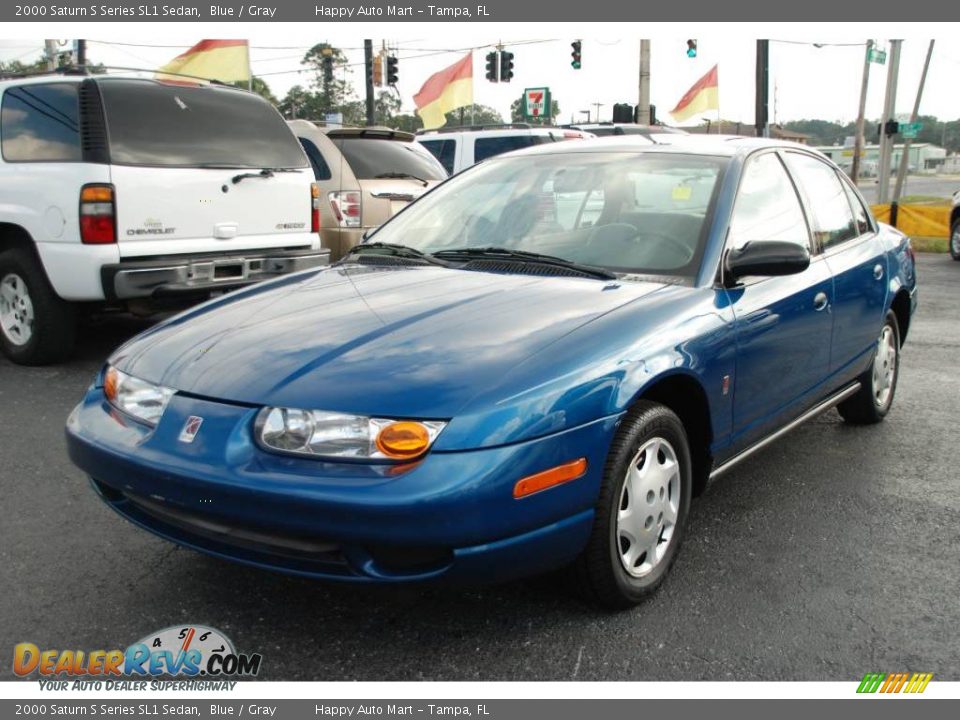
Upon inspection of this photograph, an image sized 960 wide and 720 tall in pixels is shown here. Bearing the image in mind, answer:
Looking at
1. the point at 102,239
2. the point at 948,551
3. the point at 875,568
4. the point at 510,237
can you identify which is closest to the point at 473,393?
the point at 510,237

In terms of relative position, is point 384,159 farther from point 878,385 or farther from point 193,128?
point 878,385

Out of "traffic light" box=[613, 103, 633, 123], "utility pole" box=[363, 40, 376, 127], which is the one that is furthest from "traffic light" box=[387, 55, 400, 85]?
"traffic light" box=[613, 103, 633, 123]

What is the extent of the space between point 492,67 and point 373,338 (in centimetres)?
2552

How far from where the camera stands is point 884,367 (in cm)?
508

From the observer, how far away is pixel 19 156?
612 centimetres

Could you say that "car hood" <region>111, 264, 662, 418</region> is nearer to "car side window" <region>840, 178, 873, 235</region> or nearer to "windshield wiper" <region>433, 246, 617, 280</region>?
"windshield wiper" <region>433, 246, 617, 280</region>

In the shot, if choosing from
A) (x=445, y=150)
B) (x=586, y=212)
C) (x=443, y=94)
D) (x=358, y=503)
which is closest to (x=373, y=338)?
(x=358, y=503)

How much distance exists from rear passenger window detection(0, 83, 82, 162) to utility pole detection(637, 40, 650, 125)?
16.2 meters

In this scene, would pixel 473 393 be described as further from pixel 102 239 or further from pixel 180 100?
pixel 180 100

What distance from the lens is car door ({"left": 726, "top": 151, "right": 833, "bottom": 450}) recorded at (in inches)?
134

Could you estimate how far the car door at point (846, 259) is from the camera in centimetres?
418

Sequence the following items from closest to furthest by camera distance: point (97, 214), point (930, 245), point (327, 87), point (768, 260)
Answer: point (768, 260) → point (97, 214) → point (930, 245) → point (327, 87)

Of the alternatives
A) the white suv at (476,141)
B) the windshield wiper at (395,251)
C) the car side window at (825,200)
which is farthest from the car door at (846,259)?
the white suv at (476,141)

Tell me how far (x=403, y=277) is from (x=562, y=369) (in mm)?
1065
